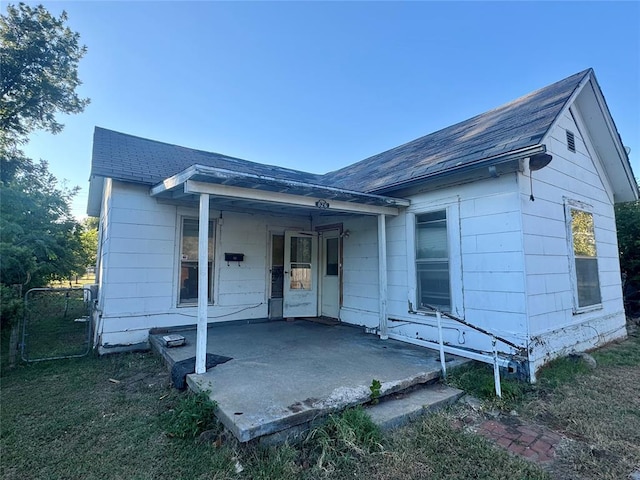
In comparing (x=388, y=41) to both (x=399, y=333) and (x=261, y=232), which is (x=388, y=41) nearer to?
(x=261, y=232)

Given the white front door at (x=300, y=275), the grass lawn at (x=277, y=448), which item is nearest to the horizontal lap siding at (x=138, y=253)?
the grass lawn at (x=277, y=448)

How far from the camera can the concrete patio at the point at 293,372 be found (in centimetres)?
259

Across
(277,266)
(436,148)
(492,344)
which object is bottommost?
(492,344)

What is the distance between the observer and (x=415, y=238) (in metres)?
5.34

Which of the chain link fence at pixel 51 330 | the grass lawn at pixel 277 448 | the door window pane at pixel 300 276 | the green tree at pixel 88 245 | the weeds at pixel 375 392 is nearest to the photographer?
the grass lawn at pixel 277 448

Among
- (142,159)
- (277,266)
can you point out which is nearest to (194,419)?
(277,266)

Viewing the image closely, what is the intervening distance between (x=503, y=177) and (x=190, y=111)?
9334 mm

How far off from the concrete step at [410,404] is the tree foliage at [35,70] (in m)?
16.0

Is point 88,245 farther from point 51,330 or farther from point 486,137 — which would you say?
point 486,137

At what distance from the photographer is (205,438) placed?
2602mm

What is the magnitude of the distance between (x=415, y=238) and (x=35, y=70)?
15164mm

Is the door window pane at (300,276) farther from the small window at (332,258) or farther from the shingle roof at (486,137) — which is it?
the shingle roof at (486,137)

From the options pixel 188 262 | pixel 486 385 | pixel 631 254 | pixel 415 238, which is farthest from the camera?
pixel 631 254

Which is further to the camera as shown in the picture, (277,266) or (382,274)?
(277,266)
